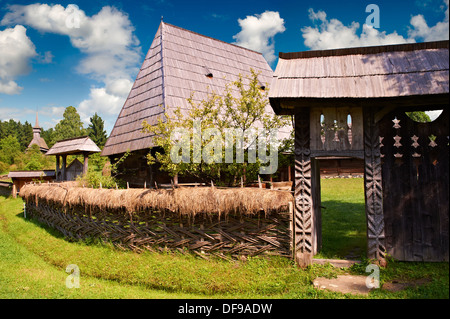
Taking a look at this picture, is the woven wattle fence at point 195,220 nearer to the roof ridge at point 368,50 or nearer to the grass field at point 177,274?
the grass field at point 177,274

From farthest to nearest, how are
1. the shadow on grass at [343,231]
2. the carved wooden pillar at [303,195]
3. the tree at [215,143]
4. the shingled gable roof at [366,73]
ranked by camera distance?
the tree at [215,143]
the shadow on grass at [343,231]
the carved wooden pillar at [303,195]
the shingled gable roof at [366,73]

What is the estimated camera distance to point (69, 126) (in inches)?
2223

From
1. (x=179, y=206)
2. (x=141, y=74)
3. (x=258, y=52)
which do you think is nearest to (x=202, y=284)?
(x=179, y=206)

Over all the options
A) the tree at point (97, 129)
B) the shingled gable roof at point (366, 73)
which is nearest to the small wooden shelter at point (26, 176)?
the shingled gable roof at point (366, 73)

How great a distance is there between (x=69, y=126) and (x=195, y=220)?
183 feet

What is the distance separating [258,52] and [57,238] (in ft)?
59.0

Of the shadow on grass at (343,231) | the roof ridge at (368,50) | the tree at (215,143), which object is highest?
the roof ridge at (368,50)

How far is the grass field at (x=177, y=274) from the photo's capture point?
629 centimetres

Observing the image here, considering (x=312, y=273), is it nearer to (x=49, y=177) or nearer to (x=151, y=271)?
(x=151, y=271)

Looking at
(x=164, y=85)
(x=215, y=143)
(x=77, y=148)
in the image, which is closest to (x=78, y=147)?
(x=77, y=148)

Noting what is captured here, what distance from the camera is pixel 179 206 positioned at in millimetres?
7941

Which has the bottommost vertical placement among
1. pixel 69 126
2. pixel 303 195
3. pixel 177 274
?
pixel 177 274

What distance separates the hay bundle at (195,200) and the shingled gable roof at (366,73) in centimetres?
225

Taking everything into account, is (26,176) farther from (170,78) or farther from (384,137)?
(384,137)
